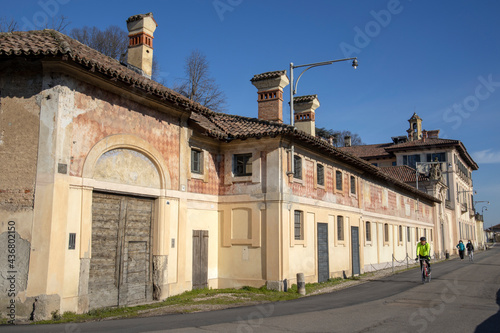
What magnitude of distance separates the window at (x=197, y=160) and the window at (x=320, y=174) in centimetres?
643

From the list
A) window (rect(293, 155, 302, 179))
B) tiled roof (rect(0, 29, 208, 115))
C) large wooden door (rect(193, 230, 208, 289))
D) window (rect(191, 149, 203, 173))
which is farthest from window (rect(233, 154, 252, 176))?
tiled roof (rect(0, 29, 208, 115))

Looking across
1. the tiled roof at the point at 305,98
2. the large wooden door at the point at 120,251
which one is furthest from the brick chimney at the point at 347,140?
the large wooden door at the point at 120,251

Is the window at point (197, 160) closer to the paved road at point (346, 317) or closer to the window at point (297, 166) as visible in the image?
the window at point (297, 166)

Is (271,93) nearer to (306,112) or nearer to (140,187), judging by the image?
(306,112)

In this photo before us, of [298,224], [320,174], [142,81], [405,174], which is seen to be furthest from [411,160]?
[142,81]

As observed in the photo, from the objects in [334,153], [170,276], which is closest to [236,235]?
[170,276]

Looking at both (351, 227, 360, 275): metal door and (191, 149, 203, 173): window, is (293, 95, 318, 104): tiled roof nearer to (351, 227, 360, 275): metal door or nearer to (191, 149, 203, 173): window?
(351, 227, 360, 275): metal door

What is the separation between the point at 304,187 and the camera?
19469mm

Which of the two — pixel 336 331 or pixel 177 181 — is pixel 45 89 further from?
pixel 336 331

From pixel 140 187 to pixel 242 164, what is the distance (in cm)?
549

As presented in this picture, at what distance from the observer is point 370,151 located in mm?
69188

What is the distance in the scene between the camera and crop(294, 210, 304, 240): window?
1877 cm

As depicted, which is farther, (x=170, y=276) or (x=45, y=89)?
(x=170, y=276)

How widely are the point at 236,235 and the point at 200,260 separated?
1.85 metres
